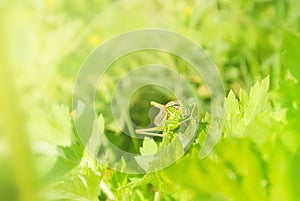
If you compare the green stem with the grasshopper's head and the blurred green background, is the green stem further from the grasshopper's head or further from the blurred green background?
the grasshopper's head

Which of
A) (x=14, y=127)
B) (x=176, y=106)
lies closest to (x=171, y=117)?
(x=176, y=106)

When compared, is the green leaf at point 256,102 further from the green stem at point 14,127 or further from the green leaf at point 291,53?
the green stem at point 14,127

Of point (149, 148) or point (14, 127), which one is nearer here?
point (14, 127)

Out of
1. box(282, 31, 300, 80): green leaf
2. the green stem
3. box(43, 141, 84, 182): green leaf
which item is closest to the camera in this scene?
the green stem

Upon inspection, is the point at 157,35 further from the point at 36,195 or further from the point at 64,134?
the point at 36,195

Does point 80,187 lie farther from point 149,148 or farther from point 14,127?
point 14,127

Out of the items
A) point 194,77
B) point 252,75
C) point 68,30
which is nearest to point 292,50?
point 252,75

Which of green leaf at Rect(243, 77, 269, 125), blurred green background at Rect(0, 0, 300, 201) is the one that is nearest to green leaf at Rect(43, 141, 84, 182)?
blurred green background at Rect(0, 0, 300, 201)

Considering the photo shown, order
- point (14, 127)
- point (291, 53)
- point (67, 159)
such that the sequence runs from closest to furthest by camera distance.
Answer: point (14, 127) → point (291, 53) → point (67, 159)
